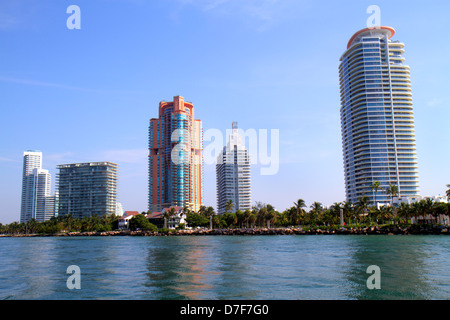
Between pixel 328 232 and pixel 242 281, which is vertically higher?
pixel 242 281

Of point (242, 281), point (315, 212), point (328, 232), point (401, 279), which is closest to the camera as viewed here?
point (242, 281)

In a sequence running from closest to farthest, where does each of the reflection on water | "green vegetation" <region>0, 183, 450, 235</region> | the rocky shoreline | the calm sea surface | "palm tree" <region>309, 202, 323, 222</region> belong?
the reflection on water → the calm sea surface → the rocky shoreline → "green vegetation" <region>0, 183, 450, 235</region> → "palm tree" <region>309, 202, 323, 222</region>

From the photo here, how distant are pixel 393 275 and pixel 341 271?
4415 millimetres

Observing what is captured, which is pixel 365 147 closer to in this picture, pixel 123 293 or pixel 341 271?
pixel 341 271

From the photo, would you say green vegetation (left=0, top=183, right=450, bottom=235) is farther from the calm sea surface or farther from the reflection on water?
the calm sea surface

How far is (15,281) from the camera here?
31234 millimetres

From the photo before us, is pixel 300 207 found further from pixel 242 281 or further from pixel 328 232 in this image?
pixel 242 281

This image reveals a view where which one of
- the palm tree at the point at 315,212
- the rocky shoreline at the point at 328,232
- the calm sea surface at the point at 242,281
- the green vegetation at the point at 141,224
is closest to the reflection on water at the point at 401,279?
the calm sea surface at the point at 242,281

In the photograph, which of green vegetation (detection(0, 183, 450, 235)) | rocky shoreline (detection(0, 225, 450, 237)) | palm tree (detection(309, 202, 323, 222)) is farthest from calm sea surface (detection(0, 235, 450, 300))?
palm tree (detection(309, 202, 323, 222))

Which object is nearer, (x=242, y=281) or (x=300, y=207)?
(x=242, y=281)

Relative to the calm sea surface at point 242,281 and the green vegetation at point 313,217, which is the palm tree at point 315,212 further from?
the calm sea surface at point 242,281

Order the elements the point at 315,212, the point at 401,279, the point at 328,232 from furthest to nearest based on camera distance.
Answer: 1. the point at 315,212
2. the point at 328,232
3. the point at 401,279

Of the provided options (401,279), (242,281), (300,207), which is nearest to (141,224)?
(300,207)
